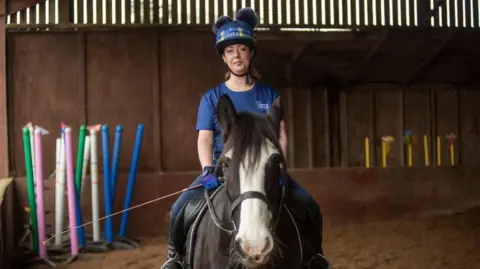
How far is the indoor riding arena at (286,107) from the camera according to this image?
616 cm

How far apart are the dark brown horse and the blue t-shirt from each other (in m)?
0.37

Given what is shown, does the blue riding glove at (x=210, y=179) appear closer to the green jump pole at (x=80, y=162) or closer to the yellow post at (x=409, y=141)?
the green jump pole at (x=80, y=162)

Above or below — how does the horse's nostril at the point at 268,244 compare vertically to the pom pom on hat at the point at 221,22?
below

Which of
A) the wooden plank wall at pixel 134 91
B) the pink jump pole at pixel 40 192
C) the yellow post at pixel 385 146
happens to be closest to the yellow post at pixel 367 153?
the yellow post at pixel 385 146

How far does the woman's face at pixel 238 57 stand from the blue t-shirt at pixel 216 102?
0.12 metres

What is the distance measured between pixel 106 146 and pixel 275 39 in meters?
2.73

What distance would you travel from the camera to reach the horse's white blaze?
1.78m

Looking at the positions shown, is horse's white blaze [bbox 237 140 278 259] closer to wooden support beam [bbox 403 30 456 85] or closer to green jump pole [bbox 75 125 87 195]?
green jump pole [bbox 75 125 87 195]

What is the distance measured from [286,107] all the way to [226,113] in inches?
221

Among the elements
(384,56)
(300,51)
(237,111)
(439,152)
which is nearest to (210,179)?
(237,111)

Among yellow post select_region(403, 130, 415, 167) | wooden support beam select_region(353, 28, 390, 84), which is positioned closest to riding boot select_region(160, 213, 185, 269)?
wooden support beam select_region(353, 28, 390, 84)

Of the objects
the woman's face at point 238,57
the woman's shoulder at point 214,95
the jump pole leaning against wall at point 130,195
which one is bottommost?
the jump pole leaning against wall at point 130,195

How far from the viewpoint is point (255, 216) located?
1.82 meters

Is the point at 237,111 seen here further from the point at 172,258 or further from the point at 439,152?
the point at 439,152
